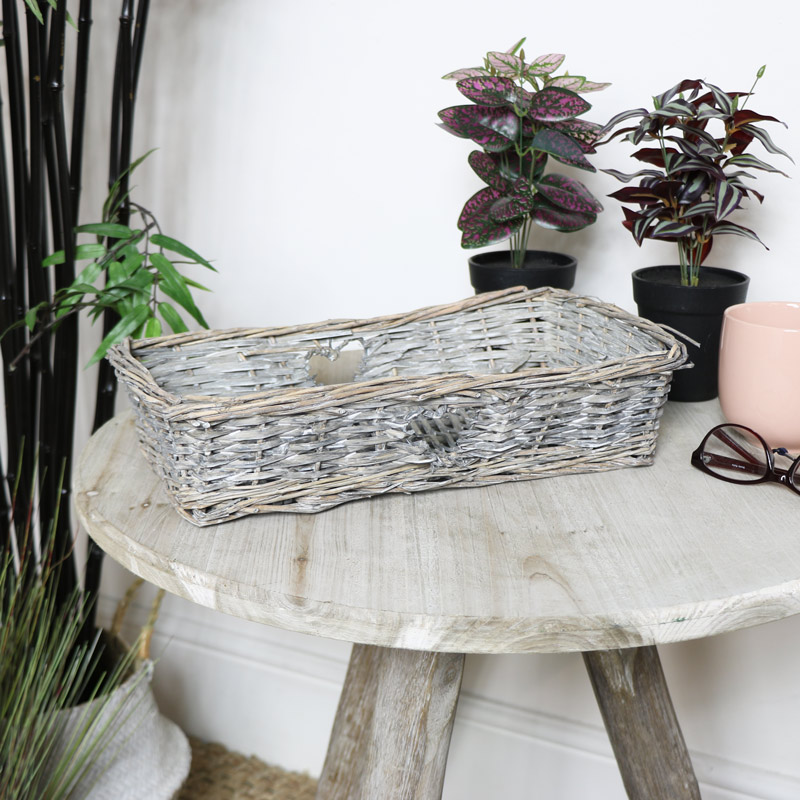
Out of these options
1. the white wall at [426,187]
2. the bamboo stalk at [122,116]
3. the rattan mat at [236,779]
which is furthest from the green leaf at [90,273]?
the rattan mat at [236,779]

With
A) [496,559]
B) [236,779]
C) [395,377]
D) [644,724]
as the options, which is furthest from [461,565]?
[236,779]

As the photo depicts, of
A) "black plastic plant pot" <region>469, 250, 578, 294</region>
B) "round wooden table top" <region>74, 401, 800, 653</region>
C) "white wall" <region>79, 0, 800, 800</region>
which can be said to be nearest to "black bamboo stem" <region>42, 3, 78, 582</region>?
Result: "white wall" <region>79, 0, 800, 800</region>

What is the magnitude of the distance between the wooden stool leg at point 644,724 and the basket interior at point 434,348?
11.9 inches

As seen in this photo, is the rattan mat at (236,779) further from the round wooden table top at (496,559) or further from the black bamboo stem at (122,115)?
the round wooden table top at (496,559)

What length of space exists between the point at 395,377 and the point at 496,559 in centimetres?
15

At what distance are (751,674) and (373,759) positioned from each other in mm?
616

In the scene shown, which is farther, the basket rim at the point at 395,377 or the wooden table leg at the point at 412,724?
the wooden table leg at the point at 412,724

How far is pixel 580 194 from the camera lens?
0.80 metres

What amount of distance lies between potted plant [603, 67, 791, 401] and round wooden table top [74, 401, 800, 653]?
17cm

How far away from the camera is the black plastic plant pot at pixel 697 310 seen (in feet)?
2.51

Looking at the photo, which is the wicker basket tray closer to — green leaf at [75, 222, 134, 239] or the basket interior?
the basket interior

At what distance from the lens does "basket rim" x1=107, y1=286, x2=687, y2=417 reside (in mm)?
555

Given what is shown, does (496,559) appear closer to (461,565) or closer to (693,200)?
(461,565)

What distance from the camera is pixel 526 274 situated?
0.83 metres
